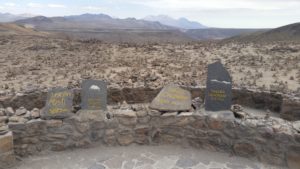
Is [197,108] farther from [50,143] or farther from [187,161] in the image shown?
[50,143]

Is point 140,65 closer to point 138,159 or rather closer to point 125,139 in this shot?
point 125,139

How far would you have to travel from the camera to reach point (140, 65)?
1662cm

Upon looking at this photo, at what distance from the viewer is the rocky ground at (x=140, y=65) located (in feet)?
43.4

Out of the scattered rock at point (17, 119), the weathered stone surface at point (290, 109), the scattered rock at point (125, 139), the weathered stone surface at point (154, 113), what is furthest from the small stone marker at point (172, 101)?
the weathered stone surface at point (290, 109)

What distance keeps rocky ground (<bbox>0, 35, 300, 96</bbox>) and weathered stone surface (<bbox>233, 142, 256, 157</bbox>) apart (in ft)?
13.7

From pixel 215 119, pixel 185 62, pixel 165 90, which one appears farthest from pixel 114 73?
pixel 215 119

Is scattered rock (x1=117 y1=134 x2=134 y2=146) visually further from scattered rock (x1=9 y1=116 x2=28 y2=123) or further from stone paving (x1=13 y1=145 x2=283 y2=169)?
scattered rock (x1=9 y1=116 x2=28 y2=123)

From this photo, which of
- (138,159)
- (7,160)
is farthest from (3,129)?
(138,159)

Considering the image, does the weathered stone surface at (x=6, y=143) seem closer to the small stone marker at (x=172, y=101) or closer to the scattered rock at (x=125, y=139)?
the scattered rock at (x=125, y=139)

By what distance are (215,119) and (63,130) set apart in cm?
311

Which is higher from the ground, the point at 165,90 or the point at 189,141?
the point at 165,90

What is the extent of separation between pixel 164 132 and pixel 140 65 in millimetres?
9463

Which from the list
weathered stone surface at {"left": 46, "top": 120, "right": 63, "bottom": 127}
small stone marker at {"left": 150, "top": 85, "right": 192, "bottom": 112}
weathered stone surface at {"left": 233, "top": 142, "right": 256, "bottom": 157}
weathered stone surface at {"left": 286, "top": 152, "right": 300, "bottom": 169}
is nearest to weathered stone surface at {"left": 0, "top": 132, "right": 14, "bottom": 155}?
weathered stone surface at {"left": 46, "top": 120, "right": 63, "bottom": 127}

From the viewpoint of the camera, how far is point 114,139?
23.9ft
